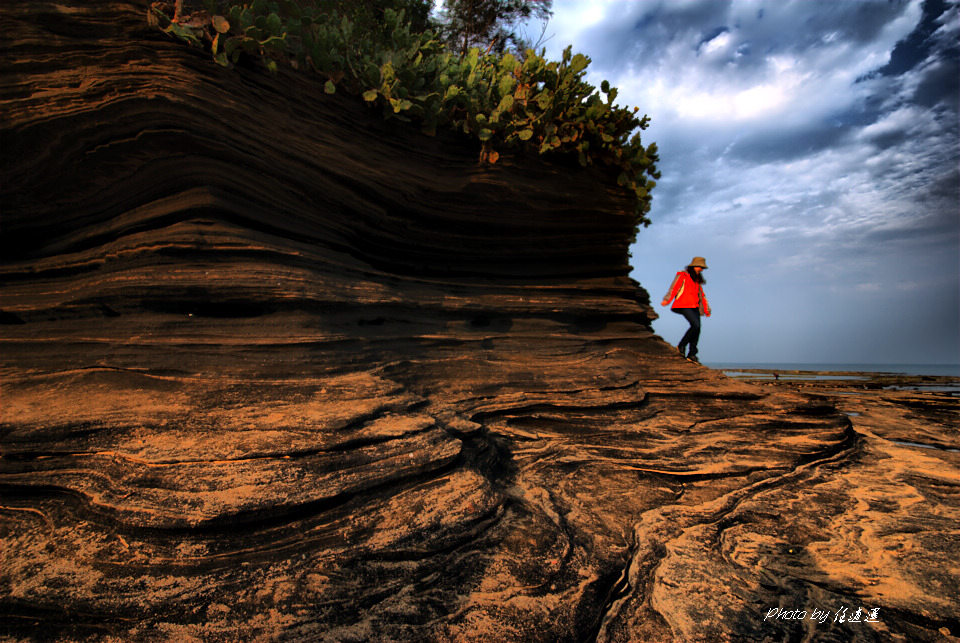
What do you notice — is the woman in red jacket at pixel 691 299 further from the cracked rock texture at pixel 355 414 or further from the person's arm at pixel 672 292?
the cracked rock texture at pixel 355 414

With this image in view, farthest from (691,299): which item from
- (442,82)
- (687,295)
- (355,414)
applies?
(355,414)

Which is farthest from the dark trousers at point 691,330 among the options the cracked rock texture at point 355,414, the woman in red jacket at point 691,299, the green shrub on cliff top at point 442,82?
the green shrub on cliff top at point 442,82

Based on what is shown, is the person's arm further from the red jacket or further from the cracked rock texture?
the cracked rock texture

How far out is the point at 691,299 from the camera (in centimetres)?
945

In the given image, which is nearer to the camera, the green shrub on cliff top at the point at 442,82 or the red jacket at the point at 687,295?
the green shrub on cliff top at the point at 442,82

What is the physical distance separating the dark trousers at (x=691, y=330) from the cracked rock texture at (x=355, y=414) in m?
1.92

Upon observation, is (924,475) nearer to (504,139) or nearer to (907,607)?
(907,607)

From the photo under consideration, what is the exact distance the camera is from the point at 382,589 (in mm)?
2742

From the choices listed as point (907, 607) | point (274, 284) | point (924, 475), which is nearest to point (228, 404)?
point (274, 284)

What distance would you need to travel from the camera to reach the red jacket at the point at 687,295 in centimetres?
945

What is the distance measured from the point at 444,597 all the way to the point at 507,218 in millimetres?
5772

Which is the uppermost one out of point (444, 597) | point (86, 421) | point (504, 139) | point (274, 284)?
point (504, 139)

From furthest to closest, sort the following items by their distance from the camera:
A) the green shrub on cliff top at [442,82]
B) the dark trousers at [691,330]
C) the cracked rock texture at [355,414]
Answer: the dark trousers at [691,330], the green shrub on cliff top at [442,82], the cracked rock texture at [355,414]

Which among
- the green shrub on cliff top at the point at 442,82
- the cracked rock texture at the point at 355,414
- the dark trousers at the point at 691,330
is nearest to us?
the cracked rock texture at the point at 355,414
